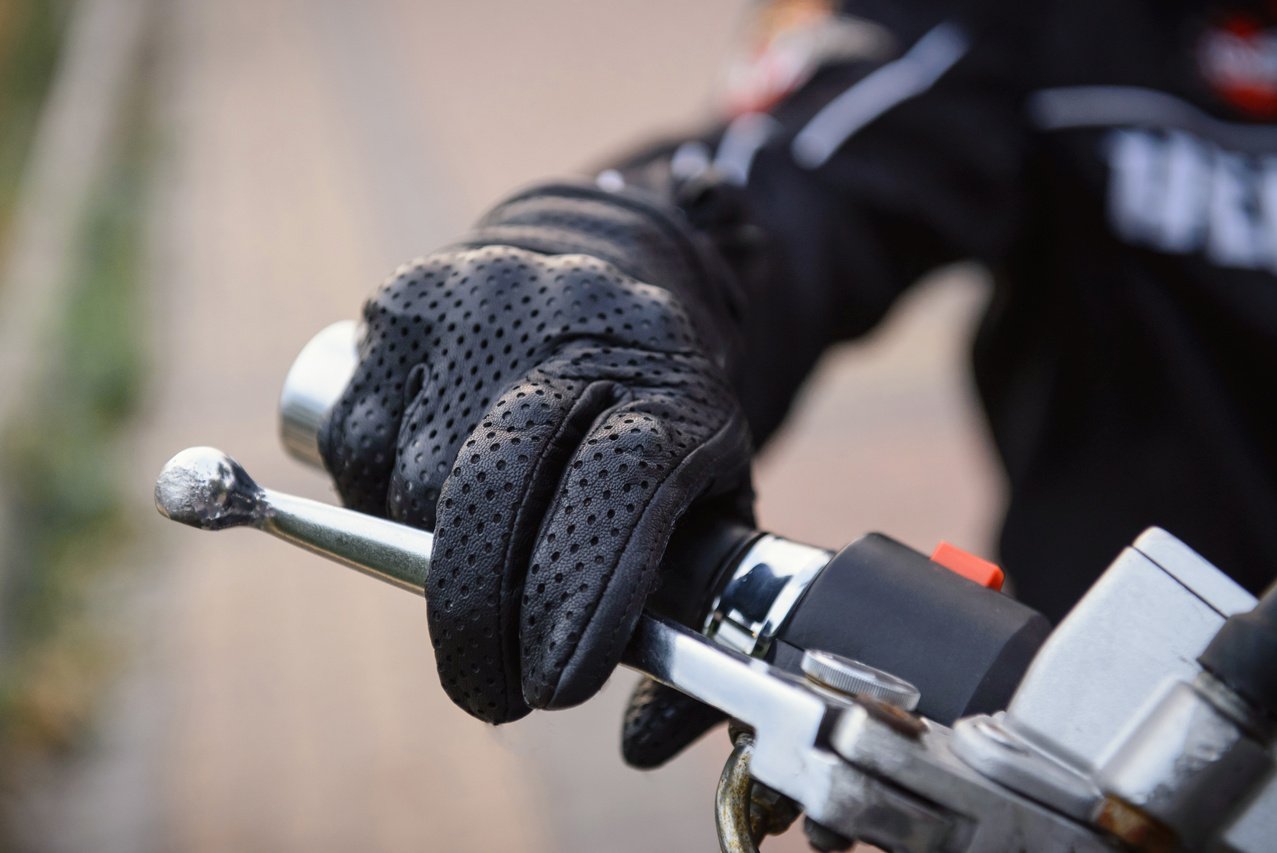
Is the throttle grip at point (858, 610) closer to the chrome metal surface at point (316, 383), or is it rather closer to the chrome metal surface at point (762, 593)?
the chrome metal surface at point (762, 593)

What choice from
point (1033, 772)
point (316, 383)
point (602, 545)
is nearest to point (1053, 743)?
point (1033, 772)

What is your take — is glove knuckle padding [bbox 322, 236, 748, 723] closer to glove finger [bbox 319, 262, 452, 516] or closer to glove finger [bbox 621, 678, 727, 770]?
glove finger [bbox 319, 262, 452, 516]

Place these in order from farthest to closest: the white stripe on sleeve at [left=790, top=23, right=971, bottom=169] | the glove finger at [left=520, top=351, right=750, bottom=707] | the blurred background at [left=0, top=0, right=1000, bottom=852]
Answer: the blurred background at [left=0, top=0, right=1000, bottom=852]
the white stripe on sleeve at [left=790, top=23, right=971, bottom=169]
the glove finger at [left=520, top=351, right=750, bottom=707]

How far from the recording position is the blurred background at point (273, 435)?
8.23 feet

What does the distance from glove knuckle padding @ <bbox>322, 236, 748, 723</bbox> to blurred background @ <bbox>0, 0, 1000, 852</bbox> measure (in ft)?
0.54

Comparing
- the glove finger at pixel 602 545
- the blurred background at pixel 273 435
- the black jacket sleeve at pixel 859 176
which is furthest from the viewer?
the blurred background at pixel 273 435

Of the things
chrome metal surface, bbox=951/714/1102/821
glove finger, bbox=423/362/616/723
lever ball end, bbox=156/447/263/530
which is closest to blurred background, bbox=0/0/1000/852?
glove finger, bbox=423/362/616/723

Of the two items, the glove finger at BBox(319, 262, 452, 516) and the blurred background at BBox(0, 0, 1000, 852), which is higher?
the glove finger at BBox(319, 262, 452, 516)

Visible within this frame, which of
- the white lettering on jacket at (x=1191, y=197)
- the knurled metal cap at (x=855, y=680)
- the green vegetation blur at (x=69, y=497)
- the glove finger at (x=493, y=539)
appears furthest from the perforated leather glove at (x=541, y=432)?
the green vegetation blur at (x=69, y=497)

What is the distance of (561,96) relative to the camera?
6012 millimetres

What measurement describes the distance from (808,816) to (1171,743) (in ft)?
0.55

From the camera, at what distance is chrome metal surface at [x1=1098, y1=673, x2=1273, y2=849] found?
0.52 m

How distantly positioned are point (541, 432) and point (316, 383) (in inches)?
8.7

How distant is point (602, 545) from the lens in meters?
0.66
